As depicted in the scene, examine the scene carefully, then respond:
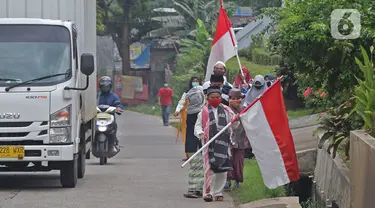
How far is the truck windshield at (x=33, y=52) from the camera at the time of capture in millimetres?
12680

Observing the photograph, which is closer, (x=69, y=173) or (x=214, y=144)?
(x=214, y=144)

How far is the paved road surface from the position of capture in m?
11.5

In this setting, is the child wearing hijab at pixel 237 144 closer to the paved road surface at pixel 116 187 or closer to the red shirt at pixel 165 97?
the paved road surface at pixel 116 187

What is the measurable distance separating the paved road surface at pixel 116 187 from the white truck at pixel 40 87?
521 mm

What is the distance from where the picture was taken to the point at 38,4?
44.1 ft

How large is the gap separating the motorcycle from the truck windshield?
180 inches

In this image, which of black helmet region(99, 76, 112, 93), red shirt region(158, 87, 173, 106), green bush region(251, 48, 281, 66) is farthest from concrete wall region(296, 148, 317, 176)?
red shirt region(158, 87, 173, 106)

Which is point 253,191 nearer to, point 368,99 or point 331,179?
point 331,179

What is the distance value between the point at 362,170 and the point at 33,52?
6.61 m

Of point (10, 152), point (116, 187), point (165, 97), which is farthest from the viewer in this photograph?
point (165, 97)

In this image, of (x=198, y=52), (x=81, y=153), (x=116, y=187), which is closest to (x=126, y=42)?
(x=198, y=52)

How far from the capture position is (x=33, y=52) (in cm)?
1284

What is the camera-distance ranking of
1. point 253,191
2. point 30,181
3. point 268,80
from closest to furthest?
point 253,191, point 30,181, point 268,80

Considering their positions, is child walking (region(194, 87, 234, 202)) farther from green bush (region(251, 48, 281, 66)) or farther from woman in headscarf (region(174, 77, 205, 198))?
green bush (region(251, 48, 281, 66))
